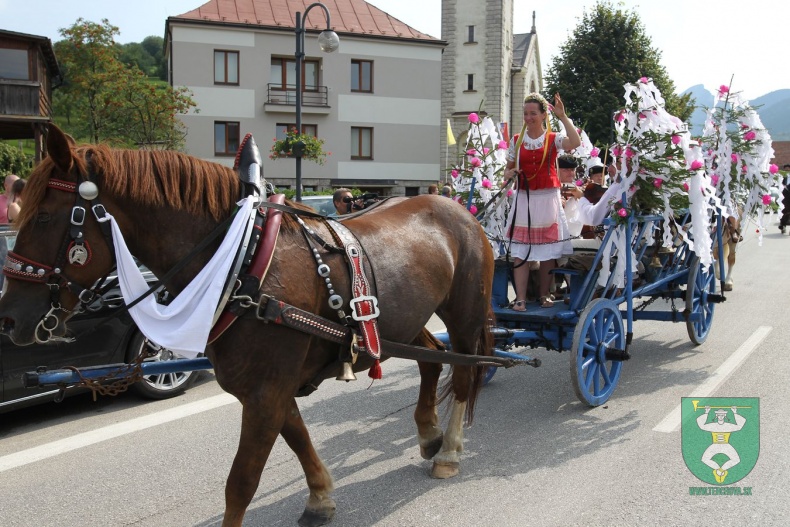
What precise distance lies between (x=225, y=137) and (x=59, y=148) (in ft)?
97.7

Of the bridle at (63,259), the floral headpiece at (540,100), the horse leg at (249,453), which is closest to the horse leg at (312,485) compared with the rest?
the horse leg at (249,453)

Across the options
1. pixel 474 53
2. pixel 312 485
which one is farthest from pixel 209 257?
pixel 474 53

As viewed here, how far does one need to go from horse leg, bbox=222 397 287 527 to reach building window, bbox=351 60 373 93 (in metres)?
31.5

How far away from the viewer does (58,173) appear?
8.79 feet

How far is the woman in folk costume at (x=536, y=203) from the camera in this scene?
18.1 feet

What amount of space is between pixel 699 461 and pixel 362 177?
29844 mm

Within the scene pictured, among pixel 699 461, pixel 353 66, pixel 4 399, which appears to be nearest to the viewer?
pixel 699 461

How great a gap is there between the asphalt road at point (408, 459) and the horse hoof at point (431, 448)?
12 cm

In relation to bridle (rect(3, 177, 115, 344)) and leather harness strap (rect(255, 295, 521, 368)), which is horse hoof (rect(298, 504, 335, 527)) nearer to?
leather harness strap (rect(255, 295, 521, 368))

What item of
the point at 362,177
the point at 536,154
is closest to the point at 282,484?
the point at 536,154

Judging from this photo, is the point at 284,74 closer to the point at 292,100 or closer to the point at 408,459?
the point at 292,100

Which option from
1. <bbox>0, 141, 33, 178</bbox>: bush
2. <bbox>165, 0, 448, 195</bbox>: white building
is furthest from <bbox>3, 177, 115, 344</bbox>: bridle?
<bbox>165, 0, 448, 195</bbox>: white building

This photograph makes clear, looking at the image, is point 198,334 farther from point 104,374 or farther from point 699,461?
point 699,461

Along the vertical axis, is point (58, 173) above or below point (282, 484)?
above
